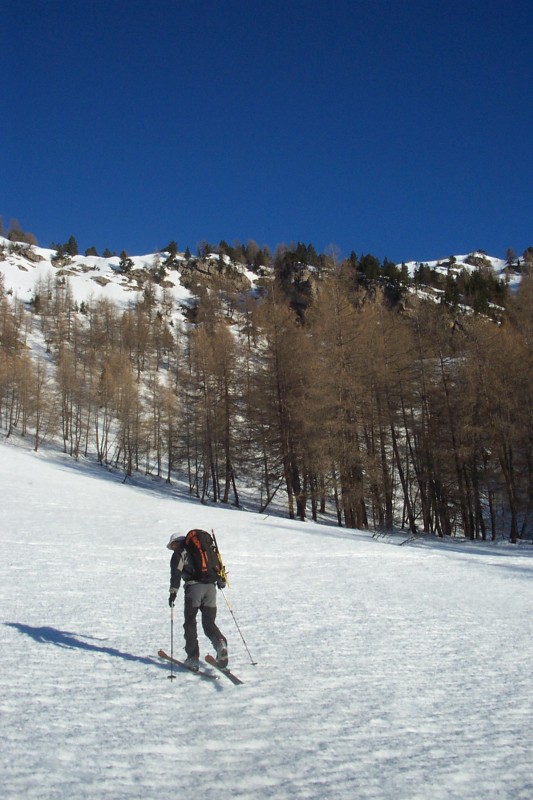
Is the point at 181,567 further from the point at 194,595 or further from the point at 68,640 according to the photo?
the point at 68,640

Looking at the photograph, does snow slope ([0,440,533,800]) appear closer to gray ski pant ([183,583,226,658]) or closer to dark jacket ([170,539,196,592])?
gray ski pant ([183,583,226,658])

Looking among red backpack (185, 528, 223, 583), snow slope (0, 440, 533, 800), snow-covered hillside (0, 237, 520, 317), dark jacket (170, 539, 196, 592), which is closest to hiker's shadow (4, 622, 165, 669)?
snow slope (0, 440, 533, 800)

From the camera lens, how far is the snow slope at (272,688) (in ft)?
12.0

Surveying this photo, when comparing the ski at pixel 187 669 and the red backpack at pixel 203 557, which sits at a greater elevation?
the red backpack at pixel 203 557

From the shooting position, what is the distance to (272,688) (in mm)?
5379

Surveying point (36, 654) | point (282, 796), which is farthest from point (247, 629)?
point (282, 796)

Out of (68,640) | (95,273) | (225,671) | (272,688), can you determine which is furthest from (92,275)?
(272,688)

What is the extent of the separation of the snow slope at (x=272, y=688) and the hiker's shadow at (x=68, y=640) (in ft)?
0.12

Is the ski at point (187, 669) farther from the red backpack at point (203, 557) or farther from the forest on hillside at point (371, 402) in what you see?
the forest on hillside at point (371, 402)

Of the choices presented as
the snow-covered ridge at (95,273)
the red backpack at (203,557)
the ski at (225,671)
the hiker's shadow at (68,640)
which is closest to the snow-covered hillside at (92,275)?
the snow-covered ridge at (95,273)

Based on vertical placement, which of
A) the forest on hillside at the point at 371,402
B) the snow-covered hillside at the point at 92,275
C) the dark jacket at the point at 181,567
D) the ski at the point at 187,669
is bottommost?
the ski at the point at 187,669

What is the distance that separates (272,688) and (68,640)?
9.31 feet

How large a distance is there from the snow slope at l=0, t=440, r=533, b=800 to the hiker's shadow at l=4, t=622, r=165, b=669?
0.04m

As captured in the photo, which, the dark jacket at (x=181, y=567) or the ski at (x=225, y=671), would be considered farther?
the dark jacket at (x=181, y=567)
